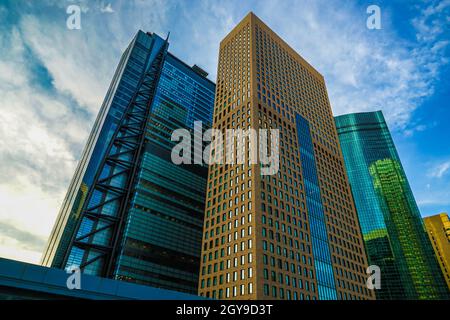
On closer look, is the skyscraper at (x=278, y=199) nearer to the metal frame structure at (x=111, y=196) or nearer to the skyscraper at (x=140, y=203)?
the skyscraper at (x=140, y=203)

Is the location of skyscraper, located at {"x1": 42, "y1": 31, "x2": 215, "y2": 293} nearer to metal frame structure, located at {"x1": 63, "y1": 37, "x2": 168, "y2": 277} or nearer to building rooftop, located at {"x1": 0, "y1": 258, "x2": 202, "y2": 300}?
metal frame structure, located at {"x1": 63, "y1": 37, "x2": 168, "y2": 277}

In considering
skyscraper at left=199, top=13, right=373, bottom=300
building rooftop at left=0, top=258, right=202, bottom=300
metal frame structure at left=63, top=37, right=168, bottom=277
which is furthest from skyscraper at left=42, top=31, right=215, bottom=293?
building rooftop at left=0, top=258, right=202, bottom=300

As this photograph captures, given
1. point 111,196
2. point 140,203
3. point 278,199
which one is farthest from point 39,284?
point 140,203

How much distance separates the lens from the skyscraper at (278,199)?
232ft

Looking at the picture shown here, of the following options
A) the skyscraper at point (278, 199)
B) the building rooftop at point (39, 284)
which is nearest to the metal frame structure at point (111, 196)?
the skyscraper at point (278, 199)

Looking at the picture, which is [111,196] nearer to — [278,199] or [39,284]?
[278,199]

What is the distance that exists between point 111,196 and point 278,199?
57.9m

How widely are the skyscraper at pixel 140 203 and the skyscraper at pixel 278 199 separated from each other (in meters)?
26.4

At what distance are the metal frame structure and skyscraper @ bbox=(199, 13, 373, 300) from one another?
95.8 ft

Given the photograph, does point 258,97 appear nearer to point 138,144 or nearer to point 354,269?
point 138,144

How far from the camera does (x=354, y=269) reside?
92.6m

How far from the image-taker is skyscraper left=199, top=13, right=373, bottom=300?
7081cm
